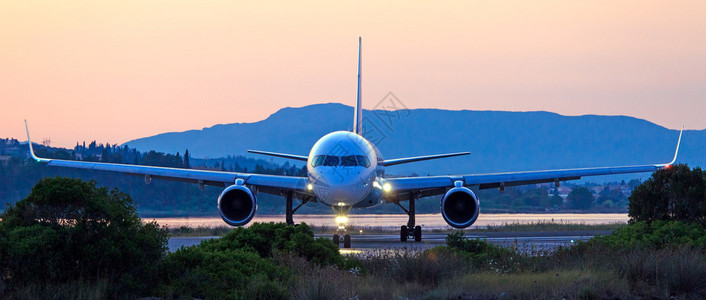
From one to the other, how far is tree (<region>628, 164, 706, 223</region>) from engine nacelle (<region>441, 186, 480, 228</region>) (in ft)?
27.3

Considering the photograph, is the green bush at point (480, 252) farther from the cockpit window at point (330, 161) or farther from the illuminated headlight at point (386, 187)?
the illuminated headlight at point (386, 187)

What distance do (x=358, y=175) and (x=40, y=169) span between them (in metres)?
108

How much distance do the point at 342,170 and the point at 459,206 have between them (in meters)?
4.52

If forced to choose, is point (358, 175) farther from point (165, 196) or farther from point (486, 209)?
point (486, 209)

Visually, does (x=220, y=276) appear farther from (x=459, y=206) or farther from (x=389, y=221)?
(x=389, y=221)

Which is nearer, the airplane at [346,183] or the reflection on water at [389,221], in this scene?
the airplane at [346,183]

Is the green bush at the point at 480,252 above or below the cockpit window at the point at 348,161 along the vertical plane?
below

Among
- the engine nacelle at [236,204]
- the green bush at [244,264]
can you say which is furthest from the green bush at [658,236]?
the engine nacelle at [236,204]

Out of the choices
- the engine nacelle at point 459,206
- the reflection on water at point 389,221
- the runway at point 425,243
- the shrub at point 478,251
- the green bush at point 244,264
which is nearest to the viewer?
the green bush at point 244,264

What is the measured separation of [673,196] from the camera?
66.8 ft

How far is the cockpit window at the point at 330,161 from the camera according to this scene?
2782 cm

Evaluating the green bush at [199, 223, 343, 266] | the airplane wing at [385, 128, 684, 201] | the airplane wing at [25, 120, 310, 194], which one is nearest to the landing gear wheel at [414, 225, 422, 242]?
the airplane wing at [385, 128, 684, 201]

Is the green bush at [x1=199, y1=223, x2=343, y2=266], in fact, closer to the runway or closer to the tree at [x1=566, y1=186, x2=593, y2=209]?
the runway

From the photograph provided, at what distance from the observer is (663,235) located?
18.7 meters
